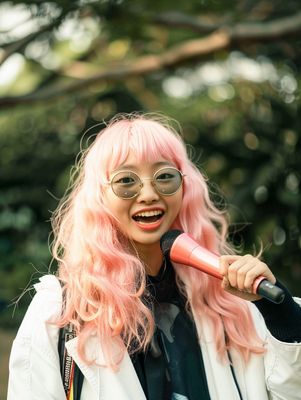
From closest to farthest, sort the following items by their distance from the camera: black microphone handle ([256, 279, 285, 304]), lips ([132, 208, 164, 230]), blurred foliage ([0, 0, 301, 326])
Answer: black microphone handle ([256, 279, 285, 304])
lips ([132, 208, 164, 230])
blurred foliage ([0, 0, 301, 326])

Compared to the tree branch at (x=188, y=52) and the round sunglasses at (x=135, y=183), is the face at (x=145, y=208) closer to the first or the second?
the round sunglasses at (x=135, y=183)

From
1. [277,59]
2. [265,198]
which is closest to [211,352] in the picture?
[265,198]

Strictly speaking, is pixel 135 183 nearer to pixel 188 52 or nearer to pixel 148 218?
pixel 148 218

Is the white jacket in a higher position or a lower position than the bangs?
lower

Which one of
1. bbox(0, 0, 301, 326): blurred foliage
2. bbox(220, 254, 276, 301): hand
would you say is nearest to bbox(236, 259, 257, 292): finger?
bbox(220, 254, 276, 301): hand

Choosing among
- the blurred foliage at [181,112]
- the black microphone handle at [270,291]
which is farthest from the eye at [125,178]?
the blurred foliage at [181,112]

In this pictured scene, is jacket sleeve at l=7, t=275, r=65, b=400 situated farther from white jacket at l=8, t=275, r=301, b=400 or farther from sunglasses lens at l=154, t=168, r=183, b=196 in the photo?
sunglasses lens at l=154, t=168, r=183, b=196

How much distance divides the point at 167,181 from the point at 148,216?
0.13 m

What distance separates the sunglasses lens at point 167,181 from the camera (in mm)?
2494

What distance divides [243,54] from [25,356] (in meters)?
7.67

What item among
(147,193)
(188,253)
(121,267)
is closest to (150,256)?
(121,267)

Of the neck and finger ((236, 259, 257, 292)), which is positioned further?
the neck

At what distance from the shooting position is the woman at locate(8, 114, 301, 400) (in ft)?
7.59

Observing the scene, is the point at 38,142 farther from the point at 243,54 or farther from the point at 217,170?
the point at 217,170
